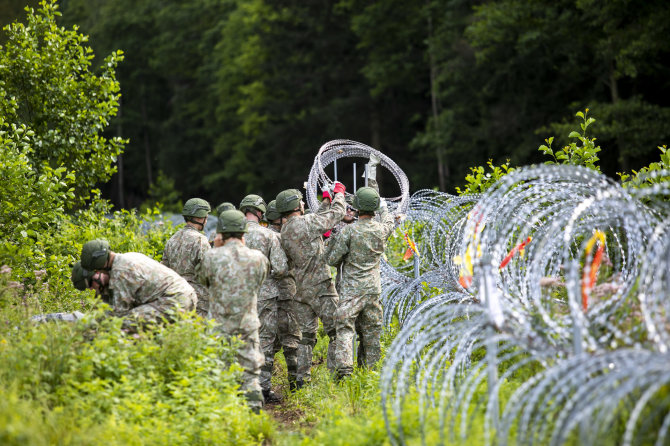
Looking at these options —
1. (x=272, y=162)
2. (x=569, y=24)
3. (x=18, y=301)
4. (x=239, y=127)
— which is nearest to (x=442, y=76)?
(x=569, y=24)

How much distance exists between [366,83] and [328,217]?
2807 cm

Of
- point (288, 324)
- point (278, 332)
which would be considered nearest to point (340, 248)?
point (288, 324)

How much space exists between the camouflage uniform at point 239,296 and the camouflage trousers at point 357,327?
5.16 ft

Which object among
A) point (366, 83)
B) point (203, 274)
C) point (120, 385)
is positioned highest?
point (366, 83)

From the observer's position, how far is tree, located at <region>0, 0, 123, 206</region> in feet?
39.2

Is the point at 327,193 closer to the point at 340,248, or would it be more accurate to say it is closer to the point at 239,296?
the point at 340,248

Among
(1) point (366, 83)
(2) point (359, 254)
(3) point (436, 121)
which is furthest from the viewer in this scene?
(1) point (366, 83)

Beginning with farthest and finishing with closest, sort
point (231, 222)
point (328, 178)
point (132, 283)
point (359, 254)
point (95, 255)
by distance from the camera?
point (328, 178) < point (359, 254) < point (231, 222) < point (132, 283) < point (95, 255)

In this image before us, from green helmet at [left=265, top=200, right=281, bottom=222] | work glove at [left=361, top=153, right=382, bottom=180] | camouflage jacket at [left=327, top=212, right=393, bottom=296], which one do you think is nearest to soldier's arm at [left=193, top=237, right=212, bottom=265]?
green helmet at [left=265, top=200, right=281, bottom=222]

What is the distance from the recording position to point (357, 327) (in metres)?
9.41

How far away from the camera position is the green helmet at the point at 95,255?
7207 mm

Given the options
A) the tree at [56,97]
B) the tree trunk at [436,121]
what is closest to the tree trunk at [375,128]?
the tree trunk at [436,121]

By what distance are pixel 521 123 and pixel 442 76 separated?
13.4ft

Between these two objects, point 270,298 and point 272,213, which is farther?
point 272,213
